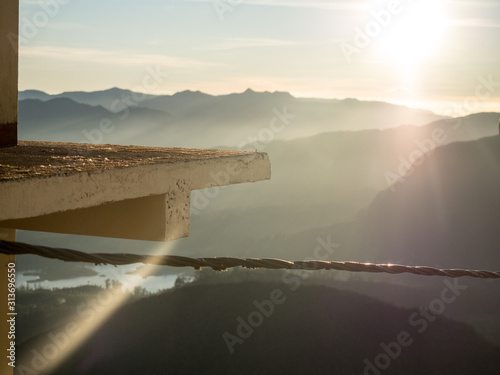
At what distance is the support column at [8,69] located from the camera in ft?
14.3

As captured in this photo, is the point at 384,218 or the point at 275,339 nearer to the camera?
the point at 275,339

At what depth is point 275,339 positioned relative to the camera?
86.2 meters

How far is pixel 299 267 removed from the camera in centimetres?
220

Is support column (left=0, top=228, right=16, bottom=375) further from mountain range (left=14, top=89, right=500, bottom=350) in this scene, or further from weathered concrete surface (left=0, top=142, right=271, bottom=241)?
mountain range (left=14, top=89, right=500, bottom=350)

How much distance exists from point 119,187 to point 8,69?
2.26 meters

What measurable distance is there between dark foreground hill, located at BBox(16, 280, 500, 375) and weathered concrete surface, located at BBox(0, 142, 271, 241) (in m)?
81.0

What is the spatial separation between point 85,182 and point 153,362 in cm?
8498

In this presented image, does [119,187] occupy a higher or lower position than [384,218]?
higher

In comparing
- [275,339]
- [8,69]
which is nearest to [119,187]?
[8,69]

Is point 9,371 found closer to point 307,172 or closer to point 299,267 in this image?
point 299,267

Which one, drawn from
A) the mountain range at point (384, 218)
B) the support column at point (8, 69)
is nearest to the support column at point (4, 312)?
the support column at point (8, 69)

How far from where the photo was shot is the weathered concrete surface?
7.73ft

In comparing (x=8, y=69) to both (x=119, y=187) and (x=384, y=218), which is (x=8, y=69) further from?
(x=384, y=218)

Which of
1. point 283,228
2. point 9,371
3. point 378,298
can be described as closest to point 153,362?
point 378,298
